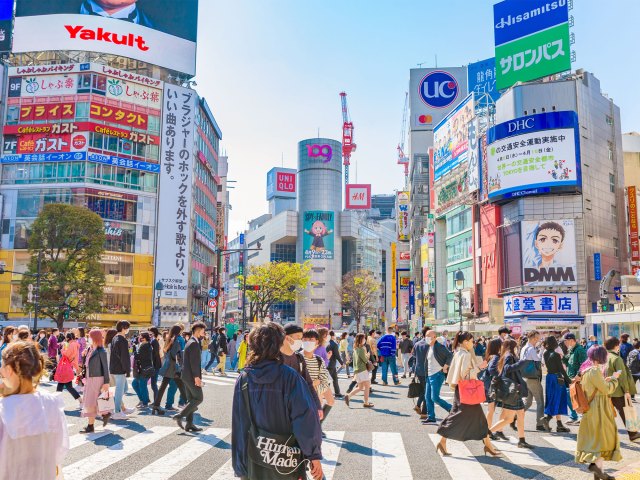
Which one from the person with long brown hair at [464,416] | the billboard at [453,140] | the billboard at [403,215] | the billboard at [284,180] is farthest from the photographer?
the billboard at [284,180]

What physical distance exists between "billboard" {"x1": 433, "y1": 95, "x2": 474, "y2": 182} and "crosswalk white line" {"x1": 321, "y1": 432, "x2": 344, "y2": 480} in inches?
1927

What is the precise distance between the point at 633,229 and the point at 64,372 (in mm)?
44657

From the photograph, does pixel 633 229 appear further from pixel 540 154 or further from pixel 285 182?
pixel 285 182

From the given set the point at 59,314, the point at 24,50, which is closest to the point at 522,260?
the point at 59,314

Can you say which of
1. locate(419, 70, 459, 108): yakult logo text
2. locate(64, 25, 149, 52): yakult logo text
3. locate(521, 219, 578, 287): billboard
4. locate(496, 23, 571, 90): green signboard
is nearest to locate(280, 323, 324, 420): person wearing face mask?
locate(521, 219, 578, 287): billboard

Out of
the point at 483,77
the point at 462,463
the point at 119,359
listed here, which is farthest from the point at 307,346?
the point at 483,77

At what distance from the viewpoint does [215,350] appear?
79.8 feet

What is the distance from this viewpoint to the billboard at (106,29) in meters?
55.9

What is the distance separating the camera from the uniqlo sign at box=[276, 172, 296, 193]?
148 metres

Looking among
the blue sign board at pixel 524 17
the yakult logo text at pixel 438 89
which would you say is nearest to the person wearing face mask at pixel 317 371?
the blue sign board at pixel 524 17

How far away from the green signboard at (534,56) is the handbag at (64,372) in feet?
150

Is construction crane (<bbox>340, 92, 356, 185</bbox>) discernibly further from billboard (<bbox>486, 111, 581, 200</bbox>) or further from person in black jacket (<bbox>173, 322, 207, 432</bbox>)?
person in black jacket (<bbox>173, 322, 207, 432</bbox>)

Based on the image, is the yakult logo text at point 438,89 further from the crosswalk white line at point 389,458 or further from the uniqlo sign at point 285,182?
the crosswalk white line at point 389,458

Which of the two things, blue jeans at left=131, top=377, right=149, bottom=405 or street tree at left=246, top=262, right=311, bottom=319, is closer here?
blue jeans at left=131, top=377, right=149, bottom=405
